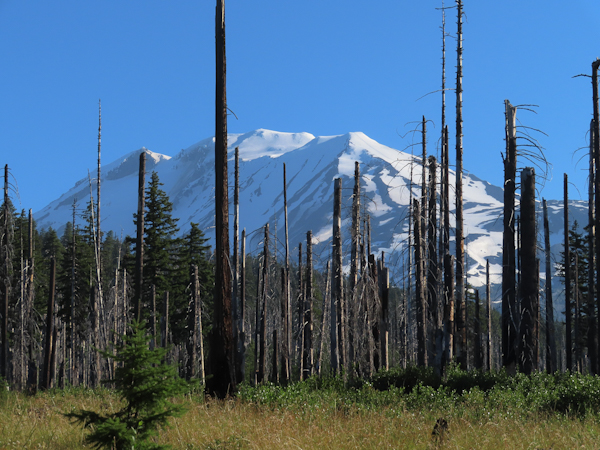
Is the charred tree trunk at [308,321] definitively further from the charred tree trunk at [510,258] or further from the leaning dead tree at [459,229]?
the charred tree trunk at [510,258]

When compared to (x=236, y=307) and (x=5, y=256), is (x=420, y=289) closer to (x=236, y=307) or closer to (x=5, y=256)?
(x=236, y=307)

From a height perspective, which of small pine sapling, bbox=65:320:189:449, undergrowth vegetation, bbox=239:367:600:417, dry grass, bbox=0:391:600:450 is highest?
small pine sapling, bbox=65:320:189:449

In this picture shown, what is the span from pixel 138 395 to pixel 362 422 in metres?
4.03

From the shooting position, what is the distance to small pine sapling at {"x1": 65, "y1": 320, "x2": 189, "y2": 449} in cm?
581

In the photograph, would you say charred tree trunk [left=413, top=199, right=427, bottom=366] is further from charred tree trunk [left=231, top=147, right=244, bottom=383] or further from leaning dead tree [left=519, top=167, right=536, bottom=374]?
charred tree trunk [left=231, top=147, right=244, bottom=383]

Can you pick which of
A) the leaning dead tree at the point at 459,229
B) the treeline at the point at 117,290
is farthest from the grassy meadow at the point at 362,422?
the treeline at the point at 117,290

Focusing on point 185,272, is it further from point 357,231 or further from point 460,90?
A: point 460,90

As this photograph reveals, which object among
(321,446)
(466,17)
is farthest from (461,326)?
(321,446)

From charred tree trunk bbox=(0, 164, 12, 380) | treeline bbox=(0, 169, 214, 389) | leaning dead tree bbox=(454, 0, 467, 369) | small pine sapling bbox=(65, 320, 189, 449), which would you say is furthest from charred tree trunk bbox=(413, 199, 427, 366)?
charred tree trunk bbox=(0, 164, 12, 380)

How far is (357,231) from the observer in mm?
18766

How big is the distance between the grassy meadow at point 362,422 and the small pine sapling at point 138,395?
318mm

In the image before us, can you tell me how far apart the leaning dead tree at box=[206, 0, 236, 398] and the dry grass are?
89cm

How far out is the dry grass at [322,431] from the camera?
701 cm

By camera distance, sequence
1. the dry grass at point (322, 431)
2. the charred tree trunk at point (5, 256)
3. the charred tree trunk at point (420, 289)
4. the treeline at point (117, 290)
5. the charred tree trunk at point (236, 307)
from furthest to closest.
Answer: the treeline at point (117, 290) → the charred tree trunk at point (5, 256) → the charred tree trunk at point (420, 289) → the charred tree trunk at point (236, 307) → the dry grass at point (322, 431)
